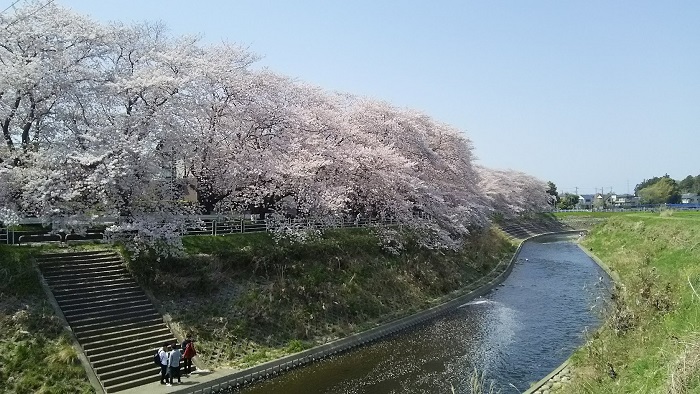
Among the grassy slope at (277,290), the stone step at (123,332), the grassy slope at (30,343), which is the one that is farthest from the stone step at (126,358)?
the grassy slope at (277,290)

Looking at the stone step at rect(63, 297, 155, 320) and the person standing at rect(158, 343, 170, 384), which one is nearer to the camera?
the person standing at rect(158, 343, 170, 384)

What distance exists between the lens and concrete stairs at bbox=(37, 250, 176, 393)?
16.2m

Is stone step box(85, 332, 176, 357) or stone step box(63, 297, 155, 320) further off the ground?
stone step box(63, 297, 155, 320)

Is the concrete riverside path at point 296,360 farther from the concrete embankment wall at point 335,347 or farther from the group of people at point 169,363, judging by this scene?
the group of people at point 169,363

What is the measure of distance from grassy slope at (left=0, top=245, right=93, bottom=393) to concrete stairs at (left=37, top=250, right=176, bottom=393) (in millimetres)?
624

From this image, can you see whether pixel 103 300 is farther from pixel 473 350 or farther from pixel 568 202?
pixel 568 202

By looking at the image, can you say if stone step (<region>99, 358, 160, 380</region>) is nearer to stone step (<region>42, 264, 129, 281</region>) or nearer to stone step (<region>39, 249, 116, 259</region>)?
stone step (<region>42, 264, 129, 281</region>)

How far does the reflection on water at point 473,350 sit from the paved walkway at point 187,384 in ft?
4.07

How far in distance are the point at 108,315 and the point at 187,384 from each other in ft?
14.5

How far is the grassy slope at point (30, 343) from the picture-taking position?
14.4m

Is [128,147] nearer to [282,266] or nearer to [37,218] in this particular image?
[37,218]

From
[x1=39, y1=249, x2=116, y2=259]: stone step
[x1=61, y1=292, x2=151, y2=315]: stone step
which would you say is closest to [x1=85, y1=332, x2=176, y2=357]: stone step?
[x1=61, y1=292, x2=151, y2=315]: stone step

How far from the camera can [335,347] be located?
838 inches

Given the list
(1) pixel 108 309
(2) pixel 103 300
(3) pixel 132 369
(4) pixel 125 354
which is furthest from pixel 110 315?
(3) pixel 132 369
